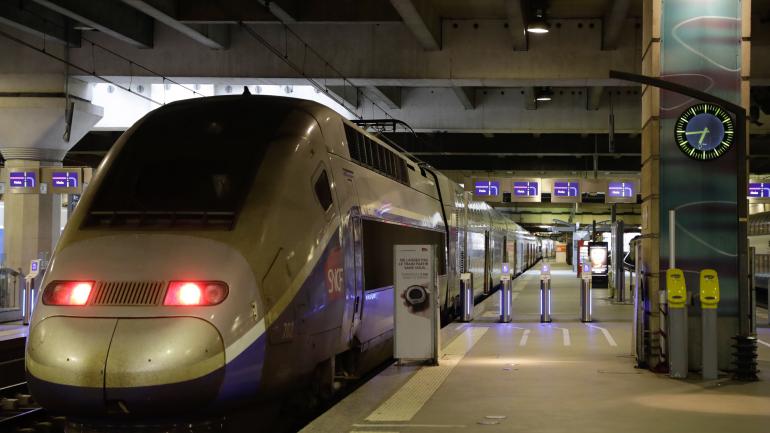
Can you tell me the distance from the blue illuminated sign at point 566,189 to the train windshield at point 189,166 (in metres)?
26.8

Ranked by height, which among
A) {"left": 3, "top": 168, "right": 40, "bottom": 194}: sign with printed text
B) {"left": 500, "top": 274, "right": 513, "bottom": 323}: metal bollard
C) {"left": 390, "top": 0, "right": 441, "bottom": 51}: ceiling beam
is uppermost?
{"left": 390, "top": 0, "right": 441, "bottom": 51}: ceiling beam

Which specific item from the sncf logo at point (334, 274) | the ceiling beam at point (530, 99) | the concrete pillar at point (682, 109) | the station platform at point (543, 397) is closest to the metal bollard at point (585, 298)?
the station platform at point (543, 397)

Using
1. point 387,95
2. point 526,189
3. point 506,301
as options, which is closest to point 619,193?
point 526,189

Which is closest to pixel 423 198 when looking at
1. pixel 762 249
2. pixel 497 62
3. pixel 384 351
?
pixel 384 351

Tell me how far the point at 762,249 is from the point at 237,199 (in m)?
26.0

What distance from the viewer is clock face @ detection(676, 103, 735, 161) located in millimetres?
10945

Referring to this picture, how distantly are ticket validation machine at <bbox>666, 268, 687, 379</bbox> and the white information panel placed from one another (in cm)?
292

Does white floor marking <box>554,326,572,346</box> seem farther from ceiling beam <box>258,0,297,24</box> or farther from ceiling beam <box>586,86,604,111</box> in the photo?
ceiling beam <box>586,86,604,111</box>

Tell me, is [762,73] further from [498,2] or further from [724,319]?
[724,319]

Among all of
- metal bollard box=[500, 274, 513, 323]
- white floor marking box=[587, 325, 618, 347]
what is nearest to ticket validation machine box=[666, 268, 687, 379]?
white floor marking box=[587, 325, 618, 347]

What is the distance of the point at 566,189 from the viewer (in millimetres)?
34594

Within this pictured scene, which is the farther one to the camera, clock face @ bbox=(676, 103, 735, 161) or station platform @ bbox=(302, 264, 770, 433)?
clock face @ bbox=(676, 103, 735, 161)

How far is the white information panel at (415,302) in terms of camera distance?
37.3 feet

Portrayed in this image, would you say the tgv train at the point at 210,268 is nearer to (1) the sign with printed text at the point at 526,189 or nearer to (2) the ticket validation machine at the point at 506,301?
(2) the ticket validation machine at the point at 506,301
